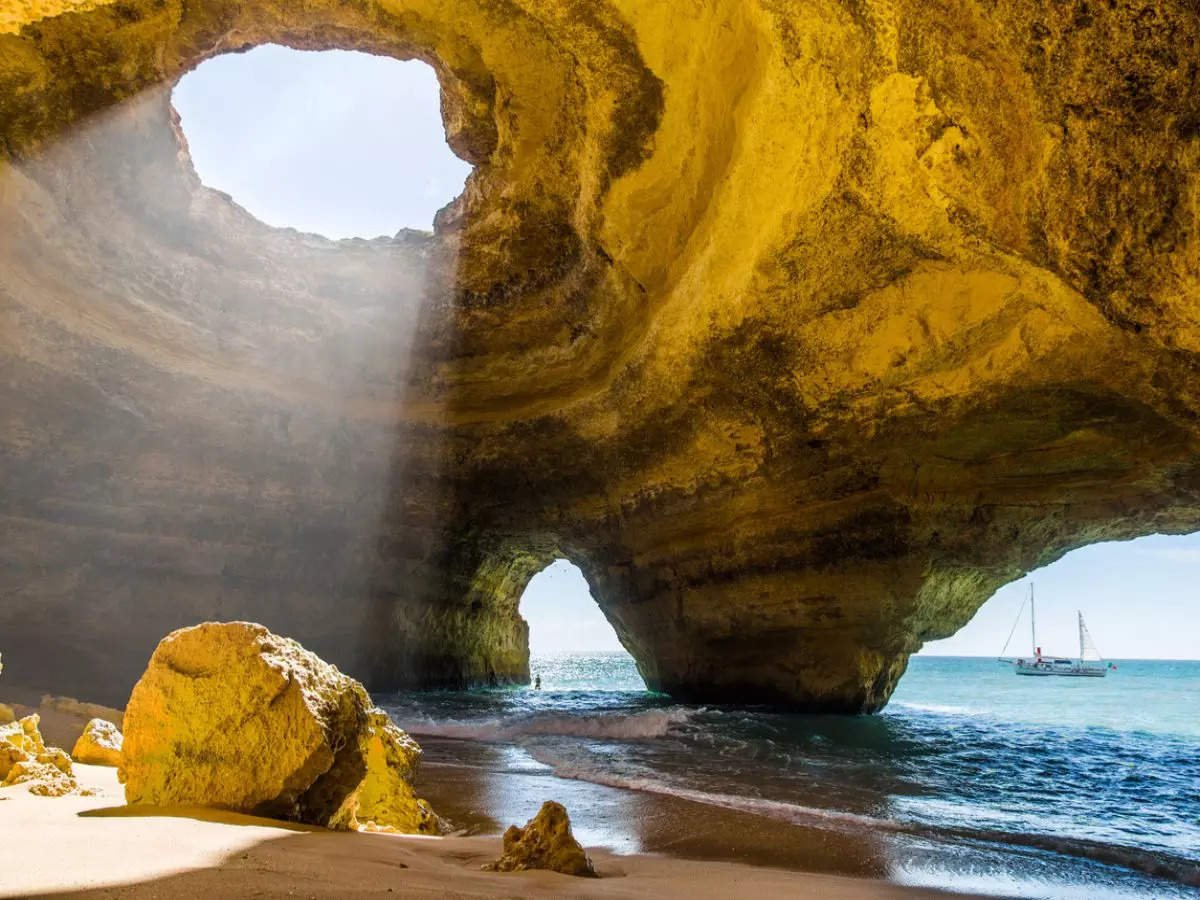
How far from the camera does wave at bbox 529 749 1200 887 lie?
124 inches

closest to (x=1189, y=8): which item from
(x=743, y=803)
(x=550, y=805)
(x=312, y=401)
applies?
(x=550, y=805)

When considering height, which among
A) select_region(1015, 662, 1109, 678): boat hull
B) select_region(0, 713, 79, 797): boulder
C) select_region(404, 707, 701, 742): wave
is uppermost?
select_region(0, 713, 79, 797): boulder

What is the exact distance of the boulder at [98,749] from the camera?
11.6ft

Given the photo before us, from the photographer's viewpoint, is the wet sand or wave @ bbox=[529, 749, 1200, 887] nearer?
the wet sand

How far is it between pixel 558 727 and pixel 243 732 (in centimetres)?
624

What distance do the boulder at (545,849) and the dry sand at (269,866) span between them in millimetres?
78

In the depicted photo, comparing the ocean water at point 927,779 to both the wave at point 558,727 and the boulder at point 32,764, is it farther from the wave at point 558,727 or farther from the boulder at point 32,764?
the boulder at point 32,764

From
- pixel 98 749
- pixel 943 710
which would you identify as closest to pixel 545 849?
pixel 98 749

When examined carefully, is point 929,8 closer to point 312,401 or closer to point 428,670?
point 312,401

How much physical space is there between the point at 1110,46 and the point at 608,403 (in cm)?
652

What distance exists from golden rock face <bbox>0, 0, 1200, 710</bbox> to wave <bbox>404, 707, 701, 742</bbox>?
290 centimetres

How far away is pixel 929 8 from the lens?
3.50m

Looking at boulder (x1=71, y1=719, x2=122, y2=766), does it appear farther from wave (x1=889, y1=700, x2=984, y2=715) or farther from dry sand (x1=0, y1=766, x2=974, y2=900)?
wave (x1=889, y1=700, x2=984, y2=715)

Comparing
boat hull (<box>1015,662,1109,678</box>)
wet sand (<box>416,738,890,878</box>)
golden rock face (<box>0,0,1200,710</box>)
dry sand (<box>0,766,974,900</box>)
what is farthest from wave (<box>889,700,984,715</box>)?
boat hull (<box>1015,662,1109,678</box>)
